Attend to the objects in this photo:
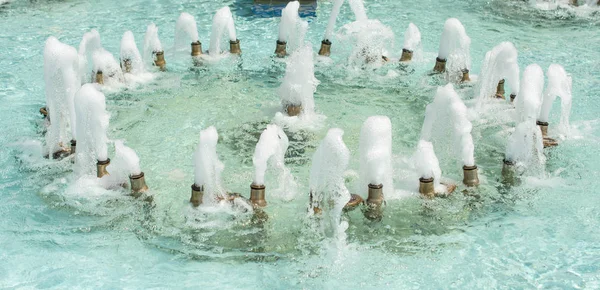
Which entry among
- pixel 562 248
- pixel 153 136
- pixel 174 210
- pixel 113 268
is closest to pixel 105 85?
pixel 153 136

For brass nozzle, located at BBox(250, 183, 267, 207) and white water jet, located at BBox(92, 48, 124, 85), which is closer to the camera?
brass nozzle, located at BBox(250, 183, 267, 207)

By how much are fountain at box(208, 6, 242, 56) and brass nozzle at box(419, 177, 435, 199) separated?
14.7 feet

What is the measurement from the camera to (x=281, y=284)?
5.51 metres

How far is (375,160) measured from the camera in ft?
20.1

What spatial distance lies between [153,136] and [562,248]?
424 centimetres

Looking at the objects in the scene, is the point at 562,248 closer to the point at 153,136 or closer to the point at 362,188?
the point at 362,188

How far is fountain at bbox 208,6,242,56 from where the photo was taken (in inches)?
389

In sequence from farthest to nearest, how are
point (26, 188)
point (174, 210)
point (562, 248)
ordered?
→ point (26, 188) < point (174, 210) < point (562, 248)

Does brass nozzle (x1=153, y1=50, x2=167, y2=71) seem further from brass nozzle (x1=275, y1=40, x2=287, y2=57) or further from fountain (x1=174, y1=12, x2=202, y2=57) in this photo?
brass nozzle (x1=275, y1=40, x2=287, y2=57)

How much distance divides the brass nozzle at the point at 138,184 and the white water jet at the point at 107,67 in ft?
9.48

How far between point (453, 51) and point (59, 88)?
4795 mm

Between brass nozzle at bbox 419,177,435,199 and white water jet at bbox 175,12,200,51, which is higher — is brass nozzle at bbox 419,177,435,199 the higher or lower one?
the lower one

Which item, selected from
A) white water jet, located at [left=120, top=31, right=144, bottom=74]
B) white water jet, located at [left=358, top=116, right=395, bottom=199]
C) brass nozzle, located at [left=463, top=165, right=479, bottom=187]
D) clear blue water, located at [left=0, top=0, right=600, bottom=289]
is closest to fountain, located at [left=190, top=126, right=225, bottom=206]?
clear blue water, located at [left=0, top=0, right=600, bottom=289]

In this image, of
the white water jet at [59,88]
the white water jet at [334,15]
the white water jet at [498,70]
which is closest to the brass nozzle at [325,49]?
the white water jet at [334,15]
